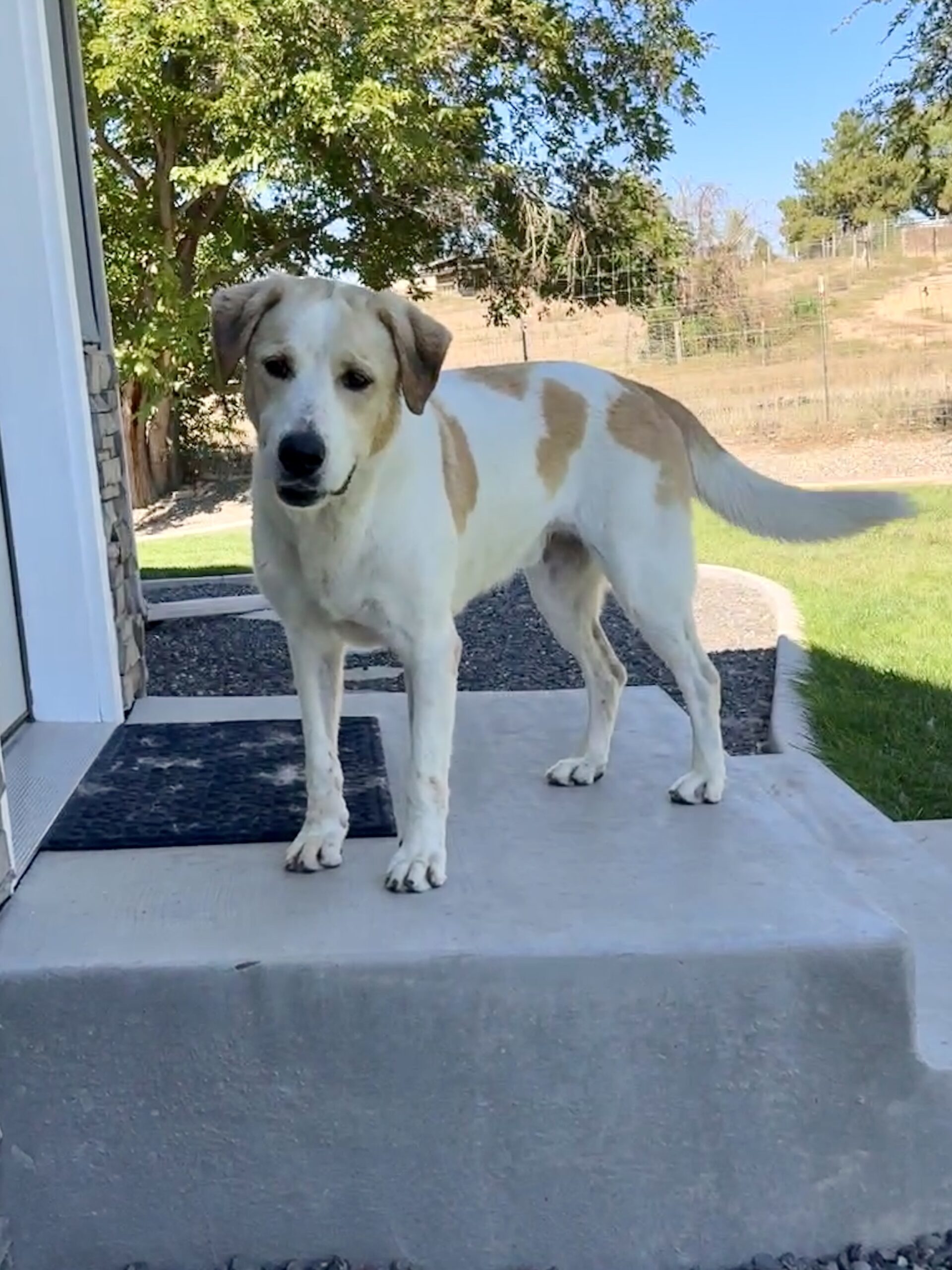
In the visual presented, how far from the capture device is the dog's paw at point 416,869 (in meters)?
2.46

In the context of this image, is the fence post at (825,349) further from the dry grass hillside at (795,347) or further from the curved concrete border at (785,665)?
the curved concrete border at (785,665)

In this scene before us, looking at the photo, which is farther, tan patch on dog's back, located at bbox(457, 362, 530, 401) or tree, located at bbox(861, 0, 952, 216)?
tree, located at bbox(861, 0, 952, 216)

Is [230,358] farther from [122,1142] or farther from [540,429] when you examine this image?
[122,1142]

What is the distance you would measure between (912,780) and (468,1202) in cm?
266

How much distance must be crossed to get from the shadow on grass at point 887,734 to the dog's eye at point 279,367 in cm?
274

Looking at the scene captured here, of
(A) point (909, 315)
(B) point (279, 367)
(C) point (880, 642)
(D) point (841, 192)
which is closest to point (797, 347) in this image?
(A) point (909, 315)

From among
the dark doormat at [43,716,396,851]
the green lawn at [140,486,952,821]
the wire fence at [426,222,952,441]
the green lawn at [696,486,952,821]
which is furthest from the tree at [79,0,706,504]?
the dark doormat at [43,716,396,851]

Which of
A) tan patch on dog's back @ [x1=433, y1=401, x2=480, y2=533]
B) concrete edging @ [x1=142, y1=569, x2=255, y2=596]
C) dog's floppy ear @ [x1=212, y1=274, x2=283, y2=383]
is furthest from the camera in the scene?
concrete edging @ [x1=142, y1=569, x2=255, y2=596]

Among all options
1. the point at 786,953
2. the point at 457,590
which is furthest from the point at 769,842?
the point at 457,590

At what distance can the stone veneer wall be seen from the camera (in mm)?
4328

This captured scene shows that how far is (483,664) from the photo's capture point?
6.33m

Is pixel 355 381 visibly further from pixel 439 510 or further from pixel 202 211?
pixel 202 211

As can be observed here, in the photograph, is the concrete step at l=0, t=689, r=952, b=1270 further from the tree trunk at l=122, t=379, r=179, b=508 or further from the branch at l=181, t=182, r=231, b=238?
the branch at l=181, t=182, r=231, b=238

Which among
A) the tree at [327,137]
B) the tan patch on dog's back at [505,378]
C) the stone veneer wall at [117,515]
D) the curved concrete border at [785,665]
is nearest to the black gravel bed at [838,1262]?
the tan patch on dog's back at [505,378]
